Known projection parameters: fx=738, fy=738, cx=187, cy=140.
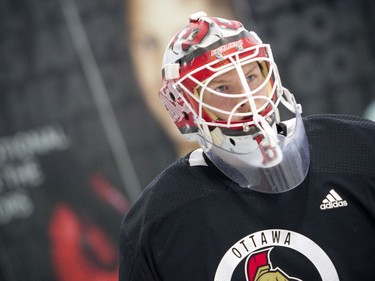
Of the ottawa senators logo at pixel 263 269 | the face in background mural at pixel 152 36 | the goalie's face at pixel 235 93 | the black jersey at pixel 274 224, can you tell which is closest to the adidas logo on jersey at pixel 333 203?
the black jersey at pixel 274 224

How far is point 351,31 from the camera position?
4.32m

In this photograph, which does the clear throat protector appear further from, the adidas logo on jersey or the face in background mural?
the face in background mural

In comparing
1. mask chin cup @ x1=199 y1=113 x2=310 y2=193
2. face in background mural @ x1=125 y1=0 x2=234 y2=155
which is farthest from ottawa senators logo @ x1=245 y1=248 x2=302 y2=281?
face in background mural @ x1=125 y1=0 x2=234 y2=155

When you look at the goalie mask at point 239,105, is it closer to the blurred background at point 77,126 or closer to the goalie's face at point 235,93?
the goalie's face at point 235,93

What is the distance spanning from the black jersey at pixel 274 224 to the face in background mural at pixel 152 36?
2213 millimetres

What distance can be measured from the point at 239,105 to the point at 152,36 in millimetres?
2439

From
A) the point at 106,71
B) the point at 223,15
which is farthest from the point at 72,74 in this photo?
the point at 223,15

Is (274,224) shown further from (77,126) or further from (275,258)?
(77,126)

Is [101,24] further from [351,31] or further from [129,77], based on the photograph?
[351,31]

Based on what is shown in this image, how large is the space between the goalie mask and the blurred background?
2.22 m

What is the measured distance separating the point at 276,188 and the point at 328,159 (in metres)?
0.15

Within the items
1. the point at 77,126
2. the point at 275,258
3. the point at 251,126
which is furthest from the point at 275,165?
the point at 77,126

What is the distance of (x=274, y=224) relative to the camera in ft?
5.52

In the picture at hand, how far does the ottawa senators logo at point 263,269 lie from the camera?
66.0 inches
